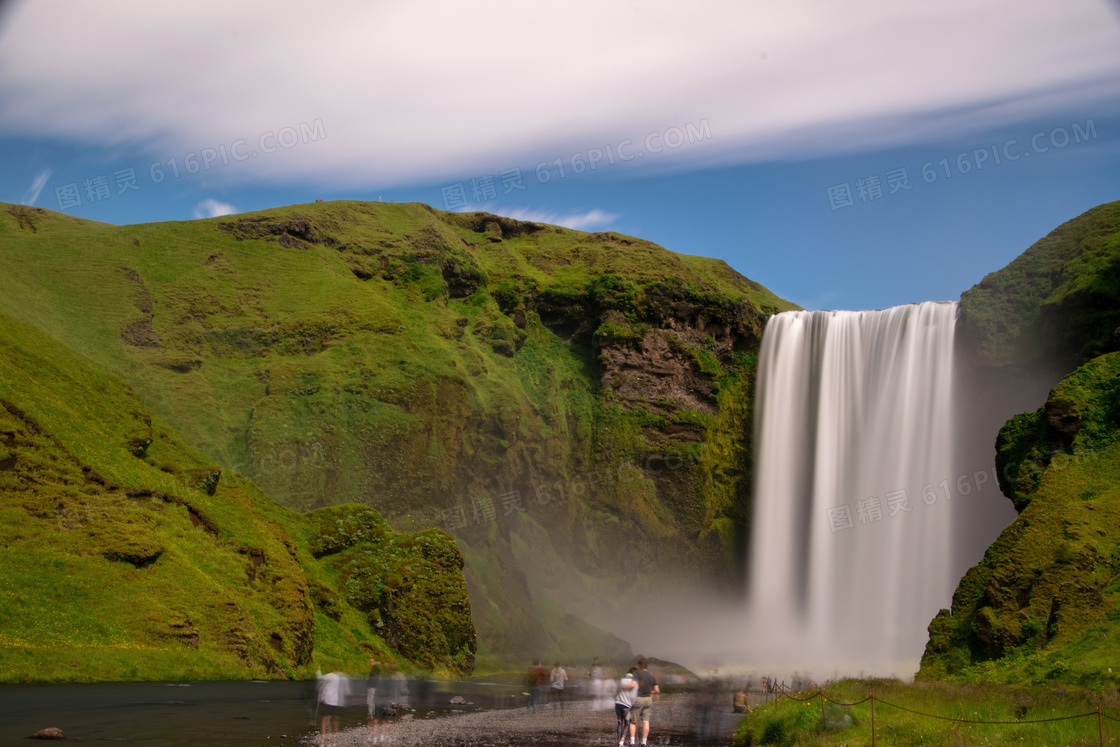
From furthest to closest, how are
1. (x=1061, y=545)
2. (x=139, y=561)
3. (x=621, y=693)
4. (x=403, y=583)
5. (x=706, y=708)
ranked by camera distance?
1. (x=403, y=583)
2. (x=706, y=708)
3. (x=1061, y=545)
4. (x=139, y=561)
5. (x=621, y=693)

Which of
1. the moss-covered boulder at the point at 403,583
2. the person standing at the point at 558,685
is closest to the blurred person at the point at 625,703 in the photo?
the person standing at the point at 558,685

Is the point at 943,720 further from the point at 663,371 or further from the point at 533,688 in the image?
the point at 663,371

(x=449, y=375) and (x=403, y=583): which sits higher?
(x=449, y=375)

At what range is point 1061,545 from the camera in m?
34.3

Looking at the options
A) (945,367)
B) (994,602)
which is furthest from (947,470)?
(994,602)

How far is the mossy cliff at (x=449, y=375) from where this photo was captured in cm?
6200

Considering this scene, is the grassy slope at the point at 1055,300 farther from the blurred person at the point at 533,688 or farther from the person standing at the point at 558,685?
the blurred person at the point at 533,688

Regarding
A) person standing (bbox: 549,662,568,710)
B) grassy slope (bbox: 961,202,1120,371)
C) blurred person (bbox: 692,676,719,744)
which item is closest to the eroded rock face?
grassy slope (bbox: 961,202,1120,371)

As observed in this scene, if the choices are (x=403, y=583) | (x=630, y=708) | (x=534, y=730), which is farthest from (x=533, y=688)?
(x=630, y=708)

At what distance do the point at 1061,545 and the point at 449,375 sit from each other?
48.0m

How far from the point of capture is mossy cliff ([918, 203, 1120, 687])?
30141 millimetres

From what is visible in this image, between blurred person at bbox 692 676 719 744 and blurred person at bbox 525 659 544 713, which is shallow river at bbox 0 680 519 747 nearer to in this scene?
blurred person at bbox 525 659 544 713

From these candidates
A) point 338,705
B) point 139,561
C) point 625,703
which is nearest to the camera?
point 625,703

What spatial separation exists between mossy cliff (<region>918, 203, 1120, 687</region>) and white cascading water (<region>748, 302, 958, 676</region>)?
46.0 feet
